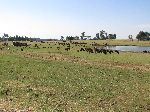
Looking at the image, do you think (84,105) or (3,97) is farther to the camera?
(3,97)

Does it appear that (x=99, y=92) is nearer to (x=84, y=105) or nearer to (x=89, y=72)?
(x=84, y=105)

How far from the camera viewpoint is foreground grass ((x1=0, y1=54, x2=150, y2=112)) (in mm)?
17219

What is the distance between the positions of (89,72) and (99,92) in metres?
9.57

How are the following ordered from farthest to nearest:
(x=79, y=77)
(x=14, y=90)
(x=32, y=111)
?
(x=79, y=77) → (x=14, y=90) → (x=32, y=111)

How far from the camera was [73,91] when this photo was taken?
2089 cm

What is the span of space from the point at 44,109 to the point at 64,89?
5.26 meters

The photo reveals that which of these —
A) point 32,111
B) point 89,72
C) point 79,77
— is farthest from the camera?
point 89,72

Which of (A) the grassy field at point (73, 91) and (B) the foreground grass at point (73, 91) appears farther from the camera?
(B) the foreground grass at point (73, 91)

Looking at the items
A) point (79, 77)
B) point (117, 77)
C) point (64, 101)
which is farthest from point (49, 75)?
point (64, 101)

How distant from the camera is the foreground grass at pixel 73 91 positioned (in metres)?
17.2

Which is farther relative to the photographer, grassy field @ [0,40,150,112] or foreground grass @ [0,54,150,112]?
foreground grass @ [0,54,150,112]

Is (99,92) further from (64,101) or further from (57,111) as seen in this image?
(57,111)

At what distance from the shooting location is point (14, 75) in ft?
89.0

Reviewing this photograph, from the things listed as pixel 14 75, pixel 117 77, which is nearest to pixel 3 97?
pixel 14 75
